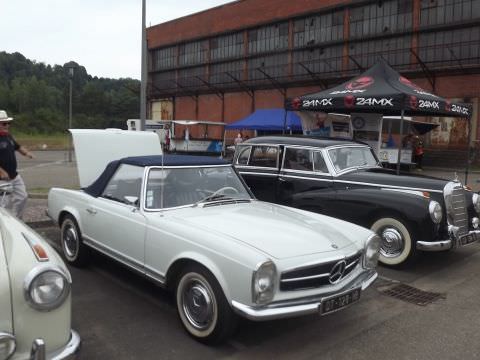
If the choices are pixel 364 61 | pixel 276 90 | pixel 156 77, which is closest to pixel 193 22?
pixel 156 77

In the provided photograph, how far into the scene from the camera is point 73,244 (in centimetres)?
559

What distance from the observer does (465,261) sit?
21.6 ft

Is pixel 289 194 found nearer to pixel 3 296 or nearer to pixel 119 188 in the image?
pixel 119 188

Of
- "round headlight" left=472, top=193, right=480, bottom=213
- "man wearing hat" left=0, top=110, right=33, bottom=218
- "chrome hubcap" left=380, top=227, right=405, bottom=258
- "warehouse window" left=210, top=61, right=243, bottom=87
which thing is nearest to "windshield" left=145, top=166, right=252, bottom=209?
"chrome hubcap" left=380, top=227, right=405, bottom=258

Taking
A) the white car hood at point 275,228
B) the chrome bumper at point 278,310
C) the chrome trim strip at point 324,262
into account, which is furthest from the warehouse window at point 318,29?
the chrome bumper at point 278,310

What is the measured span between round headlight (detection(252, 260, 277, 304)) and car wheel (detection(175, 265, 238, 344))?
285 mm

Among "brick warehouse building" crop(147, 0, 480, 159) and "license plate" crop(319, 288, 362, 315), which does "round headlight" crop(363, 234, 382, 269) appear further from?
"brick warehouse building" crop(147, 0, 480, 159)

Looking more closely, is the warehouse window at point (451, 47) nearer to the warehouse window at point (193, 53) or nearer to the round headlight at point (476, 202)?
the warehouse window at point (193, 53)

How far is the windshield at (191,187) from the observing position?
4574 mm

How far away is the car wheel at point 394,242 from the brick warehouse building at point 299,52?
2205 centimetres

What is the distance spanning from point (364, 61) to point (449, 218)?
26.1m

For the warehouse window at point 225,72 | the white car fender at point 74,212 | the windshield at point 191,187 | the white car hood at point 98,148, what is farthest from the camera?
the warehouse window at point 225,72

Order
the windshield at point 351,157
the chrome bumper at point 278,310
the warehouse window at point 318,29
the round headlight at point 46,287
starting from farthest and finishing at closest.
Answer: the warehouse window at point 318,29, the windshield at point 351,157, the chrome bumper at point 278,310, the round headlight at point 46,287

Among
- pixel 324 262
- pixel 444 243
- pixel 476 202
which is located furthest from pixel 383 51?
pixel 324 262
